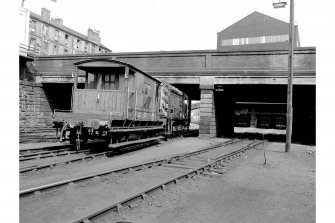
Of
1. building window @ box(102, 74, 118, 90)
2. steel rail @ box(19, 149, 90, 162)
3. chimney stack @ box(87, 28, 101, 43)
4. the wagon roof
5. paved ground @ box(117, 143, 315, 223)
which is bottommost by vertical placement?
paved ground @ box(117, 143, 315, 223)

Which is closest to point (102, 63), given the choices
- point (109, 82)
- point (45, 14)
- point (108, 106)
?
point (109, 82)

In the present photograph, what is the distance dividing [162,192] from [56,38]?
53.4 m

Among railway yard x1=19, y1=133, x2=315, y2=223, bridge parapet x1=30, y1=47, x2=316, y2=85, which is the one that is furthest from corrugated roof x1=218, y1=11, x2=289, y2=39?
railway yard x1=19, y1=133, x2=315, y2=223

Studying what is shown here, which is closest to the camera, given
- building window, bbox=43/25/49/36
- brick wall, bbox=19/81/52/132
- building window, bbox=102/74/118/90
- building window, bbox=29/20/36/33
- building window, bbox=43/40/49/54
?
building window, bbox=102/74/118/90

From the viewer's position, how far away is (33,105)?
2359 cm

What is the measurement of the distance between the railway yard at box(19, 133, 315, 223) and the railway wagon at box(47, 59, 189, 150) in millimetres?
1280

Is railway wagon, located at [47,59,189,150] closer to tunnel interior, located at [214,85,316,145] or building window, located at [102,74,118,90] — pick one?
building window, located at [102,74,118,90]

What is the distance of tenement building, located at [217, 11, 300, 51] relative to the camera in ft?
174

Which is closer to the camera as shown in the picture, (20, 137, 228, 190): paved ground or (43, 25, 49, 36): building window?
(20, 137, 228, 190): paved ground

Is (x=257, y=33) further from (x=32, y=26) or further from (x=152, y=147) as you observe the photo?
(x=152, y=147)

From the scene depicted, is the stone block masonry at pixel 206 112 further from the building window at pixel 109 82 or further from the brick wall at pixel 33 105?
the brick wall at pixel 33 105

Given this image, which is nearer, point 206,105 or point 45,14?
point 206,105

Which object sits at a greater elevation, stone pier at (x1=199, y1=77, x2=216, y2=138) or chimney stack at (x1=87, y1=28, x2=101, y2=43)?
chimney stack at (x1=87, y1=28, x2=101, y2=43)

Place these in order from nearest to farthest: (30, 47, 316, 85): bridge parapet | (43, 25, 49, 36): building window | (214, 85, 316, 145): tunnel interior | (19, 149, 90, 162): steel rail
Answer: (19, 149, 90, 162): steel rail < (30, 47, 316, 85): bridge parapet < (214, 85, 316, 145): tunnel interior < (43, 25, 49, 36): building window
